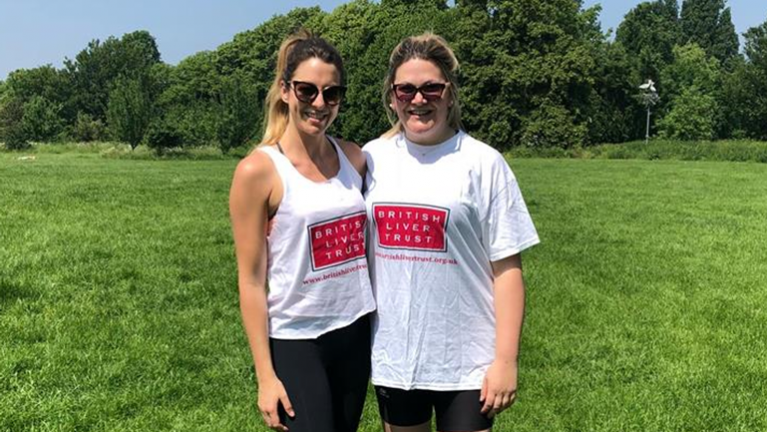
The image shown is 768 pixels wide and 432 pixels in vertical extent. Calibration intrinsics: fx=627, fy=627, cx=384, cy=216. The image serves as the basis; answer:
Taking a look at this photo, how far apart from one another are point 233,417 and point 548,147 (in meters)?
41.3

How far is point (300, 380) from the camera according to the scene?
2.21 metres

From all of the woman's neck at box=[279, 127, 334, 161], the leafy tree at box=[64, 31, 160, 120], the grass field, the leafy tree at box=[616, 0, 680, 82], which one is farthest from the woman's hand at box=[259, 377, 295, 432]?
the leafy tree at box=[64, 31, 160, 120]

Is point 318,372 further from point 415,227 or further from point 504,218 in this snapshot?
point 504,218

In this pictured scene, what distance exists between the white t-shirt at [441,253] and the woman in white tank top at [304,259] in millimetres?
104

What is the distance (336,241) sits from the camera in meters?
2.21

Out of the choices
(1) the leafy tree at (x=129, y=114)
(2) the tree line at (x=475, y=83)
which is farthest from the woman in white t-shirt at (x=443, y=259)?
(1) the leafy tree at (x=129, y=114)

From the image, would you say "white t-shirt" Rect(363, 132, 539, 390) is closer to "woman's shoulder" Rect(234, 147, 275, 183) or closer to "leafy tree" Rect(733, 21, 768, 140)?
"woman's shoulder" Rect(234, 147, 275, 183)

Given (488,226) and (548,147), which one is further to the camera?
(548,147)

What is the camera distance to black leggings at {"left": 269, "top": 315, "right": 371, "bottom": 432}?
221 centimetres

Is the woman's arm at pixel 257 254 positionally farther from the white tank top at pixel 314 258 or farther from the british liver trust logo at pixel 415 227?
the british liver trust logo at pixel 415 227

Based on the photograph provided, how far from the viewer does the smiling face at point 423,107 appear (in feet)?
7.31

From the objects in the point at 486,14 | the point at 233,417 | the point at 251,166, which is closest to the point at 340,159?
the point at 251,166

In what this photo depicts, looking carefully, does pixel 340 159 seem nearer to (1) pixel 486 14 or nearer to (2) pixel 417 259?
(2) pixel 417 259

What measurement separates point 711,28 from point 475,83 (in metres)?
72.9
